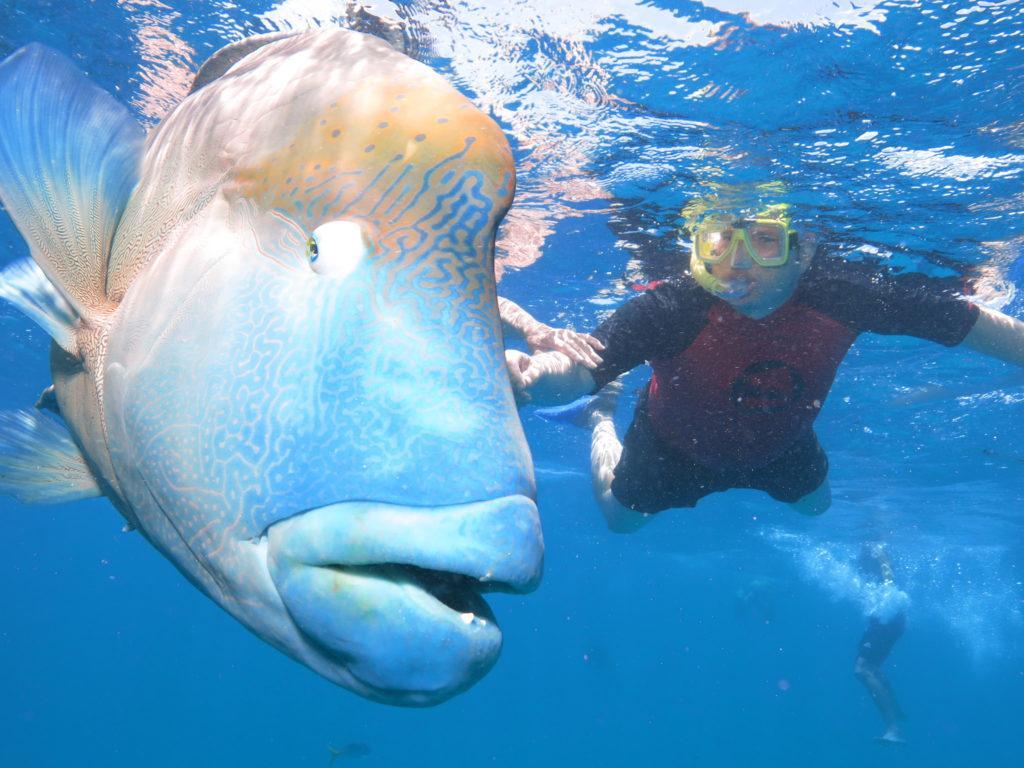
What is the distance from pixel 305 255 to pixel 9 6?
28.9ft

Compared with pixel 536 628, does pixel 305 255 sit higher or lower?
higher

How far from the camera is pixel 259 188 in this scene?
1479 millimetres

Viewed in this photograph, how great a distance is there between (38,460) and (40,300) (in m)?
0.91

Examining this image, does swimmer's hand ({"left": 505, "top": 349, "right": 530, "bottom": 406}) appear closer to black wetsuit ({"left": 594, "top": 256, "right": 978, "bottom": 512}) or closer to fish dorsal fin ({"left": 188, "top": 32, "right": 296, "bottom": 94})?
black wetsuit ({"left": 594, "top": 256, "right": 978, "bottom": 512})

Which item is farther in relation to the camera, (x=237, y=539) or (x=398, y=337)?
(x=237, y=539)

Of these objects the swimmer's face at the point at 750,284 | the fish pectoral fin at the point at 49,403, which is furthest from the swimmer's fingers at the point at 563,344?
the fish pectoral fin at the point at 49,403

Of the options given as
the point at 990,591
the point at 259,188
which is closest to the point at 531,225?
the point at 259,188

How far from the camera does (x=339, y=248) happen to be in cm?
131

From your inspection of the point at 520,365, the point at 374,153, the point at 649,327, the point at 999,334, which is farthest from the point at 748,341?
the point at 374,153

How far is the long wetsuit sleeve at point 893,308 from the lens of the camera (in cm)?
550

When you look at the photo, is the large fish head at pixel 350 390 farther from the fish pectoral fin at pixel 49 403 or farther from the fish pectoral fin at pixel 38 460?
the fish pectoral fin at pixel 49 403

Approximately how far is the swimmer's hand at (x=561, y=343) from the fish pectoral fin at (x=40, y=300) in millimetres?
3405

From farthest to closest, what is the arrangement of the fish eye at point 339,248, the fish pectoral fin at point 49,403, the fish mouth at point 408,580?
the fish pectoral fin at point 49,403 → the fish eye at point 339,248 → the fish mouth at point 408,580

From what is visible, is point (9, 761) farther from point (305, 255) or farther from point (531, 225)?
point (305, 255)
